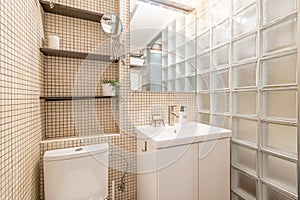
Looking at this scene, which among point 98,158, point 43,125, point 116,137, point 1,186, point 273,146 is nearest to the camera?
point 1,186

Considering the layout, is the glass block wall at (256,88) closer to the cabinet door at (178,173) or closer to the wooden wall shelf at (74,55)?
the cabinet door at (178,173)

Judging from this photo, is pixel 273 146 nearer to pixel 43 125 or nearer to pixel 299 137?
pixel 299 137

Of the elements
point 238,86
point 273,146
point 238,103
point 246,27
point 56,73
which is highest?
point 246,27

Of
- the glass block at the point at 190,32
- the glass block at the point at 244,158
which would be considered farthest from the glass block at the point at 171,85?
the glass block at the point at 244,158

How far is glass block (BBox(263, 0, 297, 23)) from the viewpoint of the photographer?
971mm

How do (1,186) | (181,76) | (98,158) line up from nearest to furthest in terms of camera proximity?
1. (1,186)
2. (98,158)
3. (181,76)

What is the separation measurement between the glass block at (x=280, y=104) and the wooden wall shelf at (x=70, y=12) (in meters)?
1.46

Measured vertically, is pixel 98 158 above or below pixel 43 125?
below

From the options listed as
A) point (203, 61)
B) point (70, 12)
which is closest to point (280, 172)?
point (203, 61)

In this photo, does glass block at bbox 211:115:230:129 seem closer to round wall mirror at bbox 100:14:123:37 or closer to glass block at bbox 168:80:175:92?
glass block at bbox 168:80:175:92

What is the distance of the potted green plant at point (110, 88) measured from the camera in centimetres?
145

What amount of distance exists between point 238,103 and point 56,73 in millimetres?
1524

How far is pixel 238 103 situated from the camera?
137 cm

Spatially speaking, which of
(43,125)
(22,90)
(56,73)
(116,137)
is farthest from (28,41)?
(116,137)
